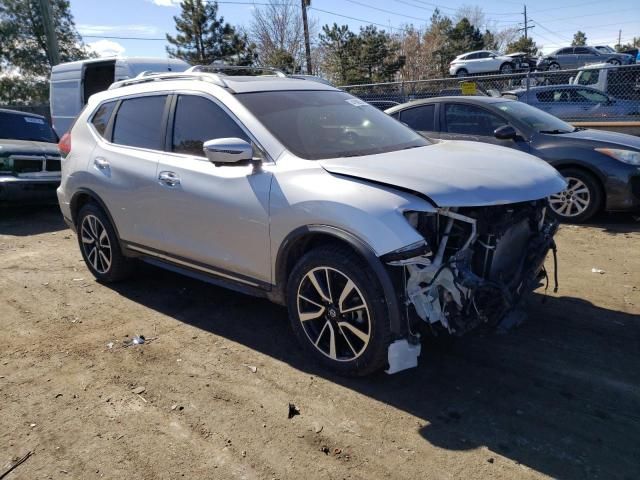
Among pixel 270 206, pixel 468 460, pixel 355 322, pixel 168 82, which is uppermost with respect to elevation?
pixel 168 82

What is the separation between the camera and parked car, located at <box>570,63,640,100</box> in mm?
11102

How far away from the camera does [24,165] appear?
8.42m

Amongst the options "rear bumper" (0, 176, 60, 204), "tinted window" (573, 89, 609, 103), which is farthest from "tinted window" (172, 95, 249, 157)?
"tinted window" (573, 89, 609, 103)

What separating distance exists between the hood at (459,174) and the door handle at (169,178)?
1298 millimetres

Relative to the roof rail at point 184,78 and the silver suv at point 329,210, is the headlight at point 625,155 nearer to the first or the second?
the silver suv at point 329,210

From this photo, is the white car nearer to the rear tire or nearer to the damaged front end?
the rear tire

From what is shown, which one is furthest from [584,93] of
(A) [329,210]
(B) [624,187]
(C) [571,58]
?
(C) [571,58]

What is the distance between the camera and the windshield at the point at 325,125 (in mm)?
3691

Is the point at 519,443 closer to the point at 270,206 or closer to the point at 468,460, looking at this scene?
the point at 468,460

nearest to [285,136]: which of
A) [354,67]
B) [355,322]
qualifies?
[355,322]

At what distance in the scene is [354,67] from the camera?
3772cm

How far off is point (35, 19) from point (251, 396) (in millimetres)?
45182

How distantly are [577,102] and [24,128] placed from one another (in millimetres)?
11446

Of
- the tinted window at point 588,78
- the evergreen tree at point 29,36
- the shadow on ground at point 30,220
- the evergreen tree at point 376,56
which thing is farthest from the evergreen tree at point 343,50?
the shadow on ground at point 30,220
